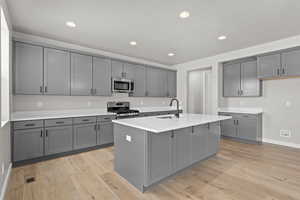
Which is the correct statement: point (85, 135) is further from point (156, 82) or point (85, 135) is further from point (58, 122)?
point (156, 82)

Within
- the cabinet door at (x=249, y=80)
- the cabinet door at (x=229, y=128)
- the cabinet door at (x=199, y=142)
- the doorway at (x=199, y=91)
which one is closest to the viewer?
the cabinet door at (x=199, y=142)

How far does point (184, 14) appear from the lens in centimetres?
229

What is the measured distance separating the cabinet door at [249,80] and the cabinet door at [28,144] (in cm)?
521

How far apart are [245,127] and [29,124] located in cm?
509

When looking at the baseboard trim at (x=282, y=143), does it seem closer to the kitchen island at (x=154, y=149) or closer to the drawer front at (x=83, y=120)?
the kitchen island at (x=154, y=149)

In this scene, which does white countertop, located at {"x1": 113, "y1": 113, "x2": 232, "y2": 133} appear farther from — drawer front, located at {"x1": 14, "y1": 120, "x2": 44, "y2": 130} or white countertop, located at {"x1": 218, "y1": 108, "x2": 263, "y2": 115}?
white countertop, located at {"x1": 218, "y1": 108, "x2": 263, "y2": 115}

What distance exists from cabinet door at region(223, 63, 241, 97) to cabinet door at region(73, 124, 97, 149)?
4095 millimetres

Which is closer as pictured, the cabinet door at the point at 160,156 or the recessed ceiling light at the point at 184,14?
the cabinet door at the point at 160,156

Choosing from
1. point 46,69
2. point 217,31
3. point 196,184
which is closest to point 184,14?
point 217,31

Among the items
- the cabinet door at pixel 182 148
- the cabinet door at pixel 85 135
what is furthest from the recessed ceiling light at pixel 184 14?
the cabinet door at pixel 85 135

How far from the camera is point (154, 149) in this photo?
1.87 m

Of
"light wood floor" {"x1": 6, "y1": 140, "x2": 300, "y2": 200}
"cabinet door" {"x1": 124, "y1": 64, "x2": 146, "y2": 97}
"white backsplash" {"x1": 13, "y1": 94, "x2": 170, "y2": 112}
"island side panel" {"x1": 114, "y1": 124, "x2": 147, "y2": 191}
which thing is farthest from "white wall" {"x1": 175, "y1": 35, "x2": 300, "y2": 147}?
"island side panel" {"x1": 114, "y1": 124, "x2": 147, "y2": 191}

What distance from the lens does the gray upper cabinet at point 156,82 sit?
4840 mm

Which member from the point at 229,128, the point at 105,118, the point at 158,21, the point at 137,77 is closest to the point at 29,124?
the point at 105,118
